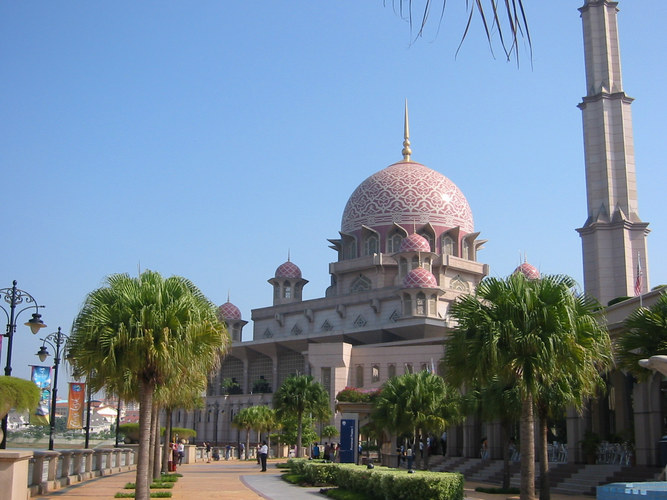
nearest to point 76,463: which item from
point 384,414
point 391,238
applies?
point 384,414

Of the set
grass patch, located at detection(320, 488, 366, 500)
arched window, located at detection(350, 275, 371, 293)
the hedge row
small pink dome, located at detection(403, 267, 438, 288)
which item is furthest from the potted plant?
arched window, located at detection(350, 275, 371, 293)

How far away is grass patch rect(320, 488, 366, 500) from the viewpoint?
20.3m

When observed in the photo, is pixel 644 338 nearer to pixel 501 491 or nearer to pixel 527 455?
pixel 527 455

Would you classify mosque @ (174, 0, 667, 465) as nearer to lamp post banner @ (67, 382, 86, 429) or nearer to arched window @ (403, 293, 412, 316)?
arched window @ (403, 293, 412, 316)

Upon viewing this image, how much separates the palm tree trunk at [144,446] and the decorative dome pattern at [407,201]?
50.4 metres

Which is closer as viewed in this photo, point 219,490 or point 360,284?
point 219,490

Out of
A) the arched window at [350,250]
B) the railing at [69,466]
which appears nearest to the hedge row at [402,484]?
the railing at [69,466]

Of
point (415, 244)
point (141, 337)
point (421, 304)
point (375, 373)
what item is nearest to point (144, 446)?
point (141, 337)

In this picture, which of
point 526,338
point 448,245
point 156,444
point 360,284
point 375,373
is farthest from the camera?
point 448,245

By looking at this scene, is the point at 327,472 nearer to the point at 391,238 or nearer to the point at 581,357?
the point at 581,357

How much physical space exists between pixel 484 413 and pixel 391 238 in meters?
40.7

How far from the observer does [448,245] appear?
67.1 m

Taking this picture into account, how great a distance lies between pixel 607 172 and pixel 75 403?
27.0 metres

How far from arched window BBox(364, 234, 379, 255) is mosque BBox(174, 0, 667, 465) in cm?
8
